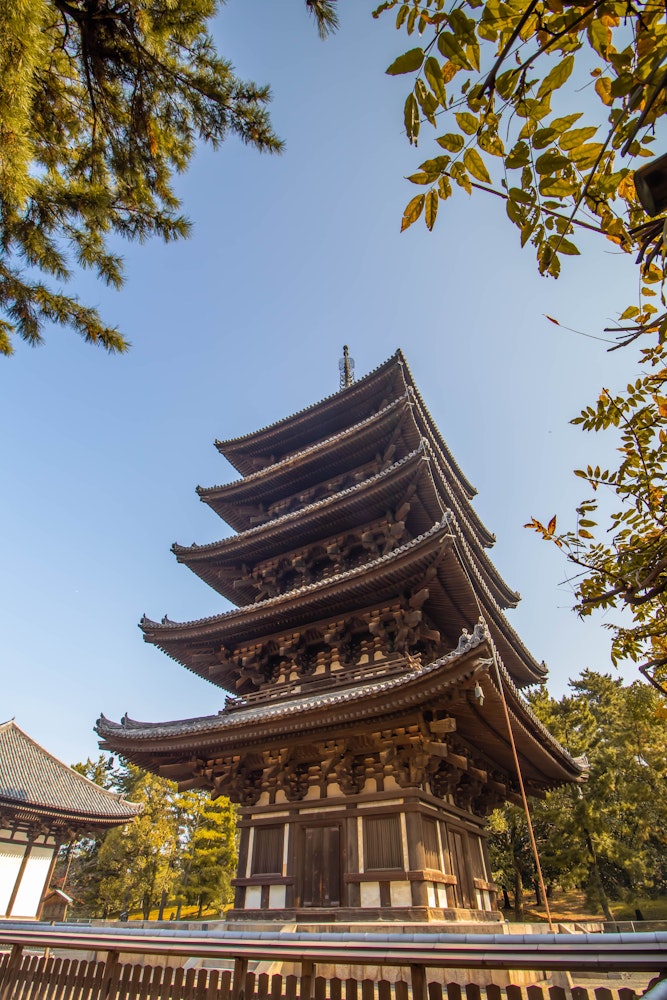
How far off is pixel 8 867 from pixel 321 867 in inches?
607

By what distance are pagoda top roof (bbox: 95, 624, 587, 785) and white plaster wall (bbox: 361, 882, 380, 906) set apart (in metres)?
2.47

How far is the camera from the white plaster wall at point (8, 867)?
56.7ft

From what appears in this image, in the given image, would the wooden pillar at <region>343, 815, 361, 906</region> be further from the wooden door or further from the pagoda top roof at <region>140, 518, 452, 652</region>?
the pagoda top roof at <region>140, 518, 452, 652</region>

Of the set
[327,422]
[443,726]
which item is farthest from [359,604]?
[327,422]

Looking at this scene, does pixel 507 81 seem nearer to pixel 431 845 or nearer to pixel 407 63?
pixel 407 63

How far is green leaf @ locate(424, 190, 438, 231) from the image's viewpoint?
2045mm

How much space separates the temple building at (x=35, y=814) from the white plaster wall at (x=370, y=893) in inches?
595

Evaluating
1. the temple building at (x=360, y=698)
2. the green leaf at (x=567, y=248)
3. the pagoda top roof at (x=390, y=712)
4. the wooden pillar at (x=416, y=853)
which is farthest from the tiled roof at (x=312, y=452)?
the green leaf at (x=567, y=248)

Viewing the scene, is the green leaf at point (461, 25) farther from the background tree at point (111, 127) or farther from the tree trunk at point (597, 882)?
the tree trunk at point (597, 882)

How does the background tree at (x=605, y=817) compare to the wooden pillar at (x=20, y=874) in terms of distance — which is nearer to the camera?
the wooden pillar at (x=20, y=874)

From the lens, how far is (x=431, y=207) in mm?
2055

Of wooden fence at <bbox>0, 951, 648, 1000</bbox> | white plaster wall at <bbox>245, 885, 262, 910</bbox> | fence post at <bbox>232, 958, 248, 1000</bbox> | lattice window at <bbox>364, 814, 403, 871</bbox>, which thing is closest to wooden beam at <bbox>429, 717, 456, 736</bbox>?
lattice window at <bbox>364, 814, 403, 871</bbox>

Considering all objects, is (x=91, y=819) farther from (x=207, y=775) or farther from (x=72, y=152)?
(x=72, y=152)

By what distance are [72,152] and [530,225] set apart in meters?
5.82
